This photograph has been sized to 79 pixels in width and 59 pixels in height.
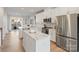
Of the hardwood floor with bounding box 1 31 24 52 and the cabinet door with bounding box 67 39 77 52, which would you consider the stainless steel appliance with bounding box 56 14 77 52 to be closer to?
the cabinet door with bounding box 67 39 77 52

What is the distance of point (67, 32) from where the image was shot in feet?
14.4

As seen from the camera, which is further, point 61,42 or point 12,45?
point 61,42

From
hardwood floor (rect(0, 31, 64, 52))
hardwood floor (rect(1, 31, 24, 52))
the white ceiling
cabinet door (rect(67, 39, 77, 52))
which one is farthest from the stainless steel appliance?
hardwood floor (rect(1, 31, 24, 52))

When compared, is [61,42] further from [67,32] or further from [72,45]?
[72,45]

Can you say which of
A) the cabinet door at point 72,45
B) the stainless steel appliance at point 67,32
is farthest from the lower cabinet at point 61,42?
the cabinet door at point 72,45

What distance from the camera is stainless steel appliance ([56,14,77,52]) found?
3987mm

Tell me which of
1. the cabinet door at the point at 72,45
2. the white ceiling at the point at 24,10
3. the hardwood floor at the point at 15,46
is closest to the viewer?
the white ceiling at the point at 24,10

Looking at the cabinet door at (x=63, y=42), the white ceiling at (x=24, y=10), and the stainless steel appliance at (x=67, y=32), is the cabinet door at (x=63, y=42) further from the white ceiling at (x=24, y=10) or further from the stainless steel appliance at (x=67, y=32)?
the white ceiling at (x=24, y=10)

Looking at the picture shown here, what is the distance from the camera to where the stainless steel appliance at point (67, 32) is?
399cm

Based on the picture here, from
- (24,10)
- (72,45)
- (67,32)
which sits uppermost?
(24,10)

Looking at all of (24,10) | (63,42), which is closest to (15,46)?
(24,10)

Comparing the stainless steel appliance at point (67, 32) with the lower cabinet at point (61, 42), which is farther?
the lower cabinet at point (61, 42)
